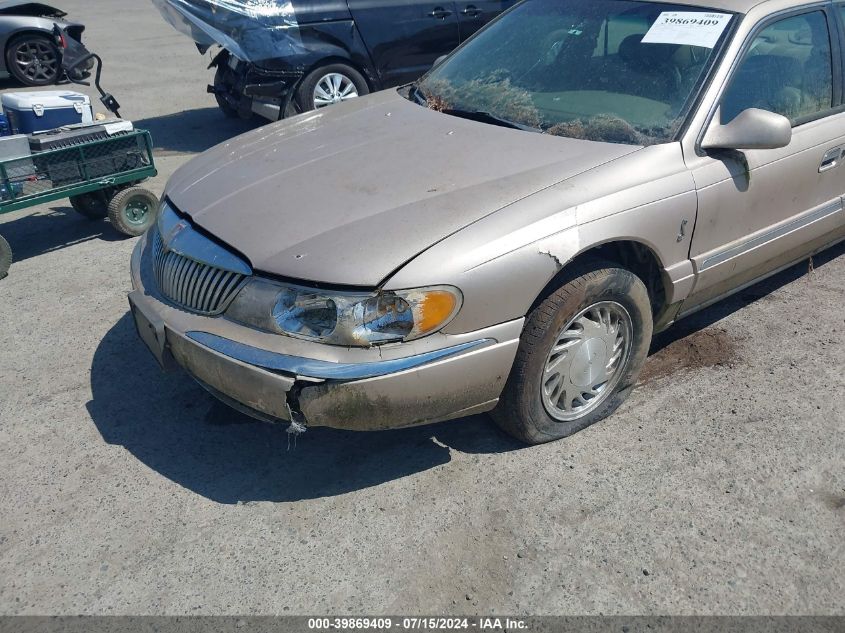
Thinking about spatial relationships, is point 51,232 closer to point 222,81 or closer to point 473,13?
point 222,81

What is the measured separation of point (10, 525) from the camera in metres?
2.82

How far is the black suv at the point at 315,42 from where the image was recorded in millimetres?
6898

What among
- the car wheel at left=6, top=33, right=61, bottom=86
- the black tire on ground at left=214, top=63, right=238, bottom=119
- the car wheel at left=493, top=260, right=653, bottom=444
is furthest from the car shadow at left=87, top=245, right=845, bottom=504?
the car wheel at left=6, top=33, right=61, bottom=86

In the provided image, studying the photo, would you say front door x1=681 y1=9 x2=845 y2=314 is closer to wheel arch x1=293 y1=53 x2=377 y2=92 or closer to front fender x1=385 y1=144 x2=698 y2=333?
front fender x1=385 y1=144 x2=698 y2=333

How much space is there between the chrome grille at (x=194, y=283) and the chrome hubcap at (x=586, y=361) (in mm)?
1242

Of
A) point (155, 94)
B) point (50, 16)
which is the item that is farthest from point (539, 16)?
point (50, 16)

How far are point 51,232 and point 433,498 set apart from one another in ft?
13.5

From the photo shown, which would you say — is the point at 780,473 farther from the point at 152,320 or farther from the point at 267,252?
→ the point at 152,320

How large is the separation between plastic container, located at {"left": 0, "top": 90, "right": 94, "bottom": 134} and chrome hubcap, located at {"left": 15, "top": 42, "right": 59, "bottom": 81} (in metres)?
6.73

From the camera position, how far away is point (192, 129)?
8.42 metres

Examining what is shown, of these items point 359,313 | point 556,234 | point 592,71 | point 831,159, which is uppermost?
point 592,71

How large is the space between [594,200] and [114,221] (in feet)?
12.2

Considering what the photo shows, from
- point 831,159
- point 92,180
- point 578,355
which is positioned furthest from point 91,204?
point 831,159

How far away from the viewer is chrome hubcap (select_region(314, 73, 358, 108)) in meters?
7.25
